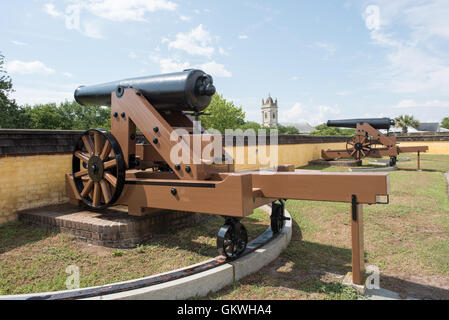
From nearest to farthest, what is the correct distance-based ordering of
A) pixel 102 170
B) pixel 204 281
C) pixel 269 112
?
1. pixel 204 281
2. pixel 102 170
3. pixel 269 112

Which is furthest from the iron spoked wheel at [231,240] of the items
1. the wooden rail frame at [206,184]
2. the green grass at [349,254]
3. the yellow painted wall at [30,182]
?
the yellow painted wall at [30,182]

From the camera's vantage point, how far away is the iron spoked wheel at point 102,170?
4.39 m

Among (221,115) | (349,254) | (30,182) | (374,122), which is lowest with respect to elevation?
(349,254)

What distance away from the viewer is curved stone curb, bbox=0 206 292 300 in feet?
9.02

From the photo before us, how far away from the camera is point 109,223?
4.30m

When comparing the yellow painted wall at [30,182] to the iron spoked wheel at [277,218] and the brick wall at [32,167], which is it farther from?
the iron spoked wheel at [277,218]

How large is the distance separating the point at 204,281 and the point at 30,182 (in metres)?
3.99

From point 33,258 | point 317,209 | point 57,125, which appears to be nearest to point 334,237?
point 317,209

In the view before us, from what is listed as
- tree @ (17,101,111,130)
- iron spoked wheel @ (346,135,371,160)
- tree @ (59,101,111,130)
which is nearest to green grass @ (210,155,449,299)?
iron spoked wheel @ (346,135,371,160)

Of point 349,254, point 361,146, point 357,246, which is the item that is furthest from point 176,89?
point 361,146

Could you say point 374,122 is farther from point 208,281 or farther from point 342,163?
point 208,281

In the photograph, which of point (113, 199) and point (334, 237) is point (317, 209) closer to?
point (334, 237)

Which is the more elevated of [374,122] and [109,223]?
[374,122]
